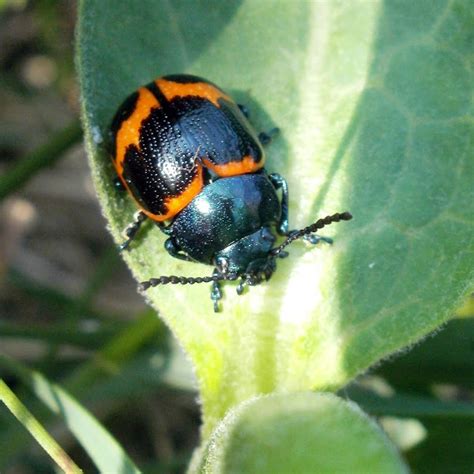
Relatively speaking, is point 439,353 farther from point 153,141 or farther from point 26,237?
point 26,237

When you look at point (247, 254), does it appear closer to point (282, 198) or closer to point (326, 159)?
point (282, 198)

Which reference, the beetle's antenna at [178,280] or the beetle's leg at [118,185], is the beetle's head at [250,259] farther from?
the beetle's leg at [118,185]

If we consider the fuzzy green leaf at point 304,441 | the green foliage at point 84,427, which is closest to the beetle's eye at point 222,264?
the green foliage at point 84,427

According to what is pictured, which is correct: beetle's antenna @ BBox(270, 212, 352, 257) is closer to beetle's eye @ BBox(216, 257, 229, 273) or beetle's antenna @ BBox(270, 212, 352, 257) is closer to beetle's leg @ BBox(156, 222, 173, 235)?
beetle's eye @ BBox(216, 257, 229, 273)

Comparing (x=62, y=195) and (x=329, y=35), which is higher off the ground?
(x=329, y=35)

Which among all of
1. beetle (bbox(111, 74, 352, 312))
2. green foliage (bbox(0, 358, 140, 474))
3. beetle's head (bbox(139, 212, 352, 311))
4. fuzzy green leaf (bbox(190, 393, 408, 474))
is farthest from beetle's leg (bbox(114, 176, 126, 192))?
fuzzy green leaf (bbox(190, 393, 408, 474))

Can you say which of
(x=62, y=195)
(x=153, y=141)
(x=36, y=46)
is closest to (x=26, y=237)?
(x=62, y=195)

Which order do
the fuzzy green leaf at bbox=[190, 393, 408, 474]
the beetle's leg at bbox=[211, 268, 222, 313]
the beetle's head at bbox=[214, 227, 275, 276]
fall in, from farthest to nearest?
the beetle's head at bbox=[214, 227, 275, 276] → the beetle's leg at bbox=[211, 268, 222, 313] → the fuzzy green leaf at bbox=[190, 393, 408, 474]
